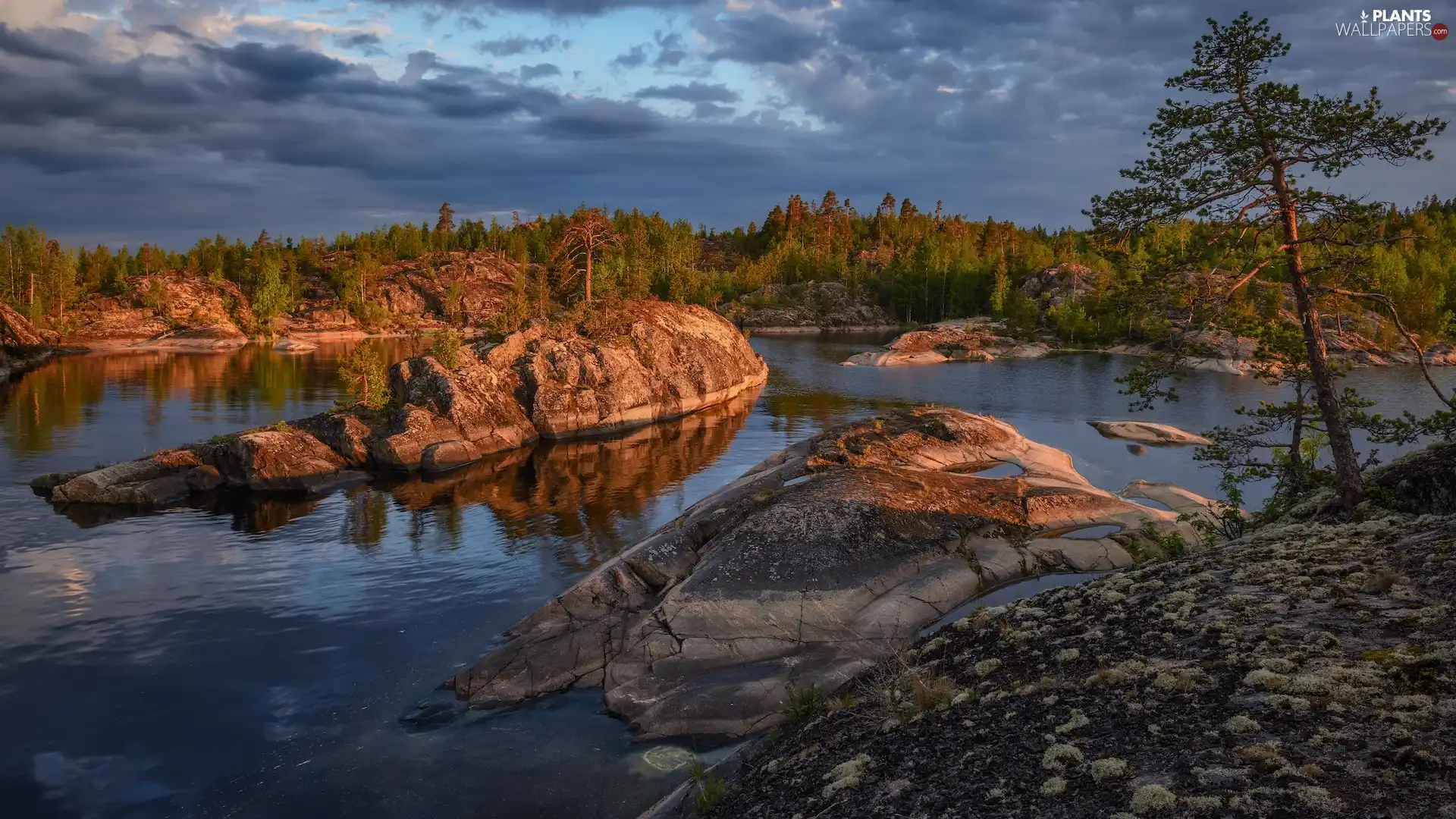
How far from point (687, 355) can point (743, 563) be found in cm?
5559

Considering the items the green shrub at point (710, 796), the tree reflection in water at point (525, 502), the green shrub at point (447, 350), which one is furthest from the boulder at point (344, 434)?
the green shrub at point (710, 796)

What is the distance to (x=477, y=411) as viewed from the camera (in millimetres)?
61406

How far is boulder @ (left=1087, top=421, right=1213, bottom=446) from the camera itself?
59.6 meters

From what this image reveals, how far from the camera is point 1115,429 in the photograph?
6384cm

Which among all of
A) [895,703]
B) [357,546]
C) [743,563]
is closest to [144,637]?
[357,546]

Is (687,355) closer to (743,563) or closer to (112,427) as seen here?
(112,427)

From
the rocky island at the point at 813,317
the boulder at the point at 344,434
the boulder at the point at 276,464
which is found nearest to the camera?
the boulder at the point at 276,464

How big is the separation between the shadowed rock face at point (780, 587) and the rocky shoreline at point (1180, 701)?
5.23m

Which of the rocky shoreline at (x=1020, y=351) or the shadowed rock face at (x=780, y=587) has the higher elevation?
the rocky shoreline at (x=1020, y=351)

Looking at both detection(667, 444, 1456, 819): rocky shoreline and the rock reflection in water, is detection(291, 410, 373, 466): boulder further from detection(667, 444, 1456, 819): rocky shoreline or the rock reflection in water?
detection(667, 444, 1456, 819): rocky shoreline

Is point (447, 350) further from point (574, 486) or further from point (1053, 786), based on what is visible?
point (1053, 786)

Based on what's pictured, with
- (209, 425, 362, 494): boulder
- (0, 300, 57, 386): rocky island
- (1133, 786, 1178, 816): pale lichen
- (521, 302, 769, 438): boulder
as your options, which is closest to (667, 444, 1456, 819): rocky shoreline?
(1133, 786, 1178, 816): pale lichen

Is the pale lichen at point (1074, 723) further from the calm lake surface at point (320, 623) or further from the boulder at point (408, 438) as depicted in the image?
the boulder at point (408, 438)

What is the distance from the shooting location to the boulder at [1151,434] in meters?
59.6
